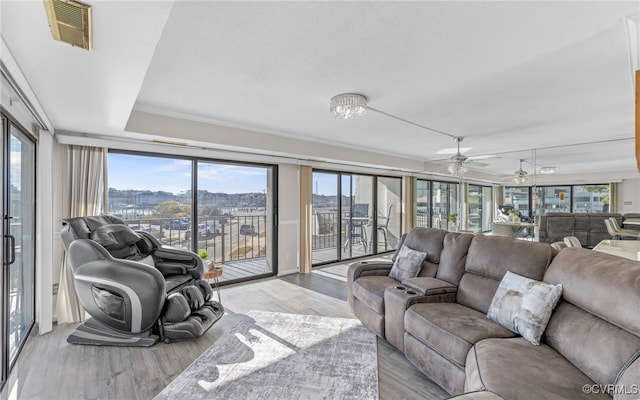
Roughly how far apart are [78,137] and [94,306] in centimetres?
179

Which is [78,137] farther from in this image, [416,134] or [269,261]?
[416,134]

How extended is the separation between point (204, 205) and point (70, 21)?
323cm

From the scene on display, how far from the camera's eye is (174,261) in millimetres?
3359

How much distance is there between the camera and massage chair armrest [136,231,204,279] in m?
3.30

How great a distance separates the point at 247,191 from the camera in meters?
4.70

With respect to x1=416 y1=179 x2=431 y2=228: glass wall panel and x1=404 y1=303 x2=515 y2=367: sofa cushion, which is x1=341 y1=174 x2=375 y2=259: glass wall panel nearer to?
x1=416 y1=179 x2=431 y2=228: glass wall panel

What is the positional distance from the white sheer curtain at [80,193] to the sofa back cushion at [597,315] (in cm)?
429

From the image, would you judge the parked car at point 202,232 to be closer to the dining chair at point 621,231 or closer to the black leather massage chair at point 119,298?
the black leather massage chair at point 119,298

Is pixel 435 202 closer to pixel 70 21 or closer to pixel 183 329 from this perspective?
pixel 183 329

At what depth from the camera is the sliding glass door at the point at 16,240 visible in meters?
2.04

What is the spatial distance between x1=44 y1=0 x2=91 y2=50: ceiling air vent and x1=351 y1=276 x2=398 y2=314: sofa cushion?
8.81 feet

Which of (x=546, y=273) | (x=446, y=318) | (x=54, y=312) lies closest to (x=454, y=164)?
(x=546, y=273)
